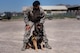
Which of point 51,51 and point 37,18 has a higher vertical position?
point 37,18

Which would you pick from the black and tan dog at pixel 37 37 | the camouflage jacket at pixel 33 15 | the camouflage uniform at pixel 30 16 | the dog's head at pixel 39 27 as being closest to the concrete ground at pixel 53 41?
the black and tan dog at pixel 37 37

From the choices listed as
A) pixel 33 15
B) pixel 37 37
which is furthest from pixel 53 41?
pixel 33 15

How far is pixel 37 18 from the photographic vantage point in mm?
12266

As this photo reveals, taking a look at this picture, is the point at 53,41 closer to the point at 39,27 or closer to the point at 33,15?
the point at 39,27

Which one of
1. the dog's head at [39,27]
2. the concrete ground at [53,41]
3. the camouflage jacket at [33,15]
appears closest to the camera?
the concrete ground at [53,41]

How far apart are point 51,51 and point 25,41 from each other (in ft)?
4.08

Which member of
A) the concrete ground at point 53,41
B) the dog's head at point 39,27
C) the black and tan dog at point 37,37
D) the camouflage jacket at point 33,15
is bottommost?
the concrete ground at point 53,41

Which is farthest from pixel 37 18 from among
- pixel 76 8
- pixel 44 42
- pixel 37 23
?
pixel 76 8

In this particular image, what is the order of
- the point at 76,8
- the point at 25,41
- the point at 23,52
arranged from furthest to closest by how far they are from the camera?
the point at 76,8, the point at 25,41, the point at 23,52

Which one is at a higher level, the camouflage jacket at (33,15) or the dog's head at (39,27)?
the camouflage jacket at (33,15)

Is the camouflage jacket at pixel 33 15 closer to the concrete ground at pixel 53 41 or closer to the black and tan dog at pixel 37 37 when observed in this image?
the black and tan dog at pixel 37 37

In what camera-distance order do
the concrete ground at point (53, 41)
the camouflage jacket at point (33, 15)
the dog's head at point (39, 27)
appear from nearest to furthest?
the concrete ground at point (53, 41) → the dog's head at point (39, 27) → the camouflage jacket at point (33, 15)

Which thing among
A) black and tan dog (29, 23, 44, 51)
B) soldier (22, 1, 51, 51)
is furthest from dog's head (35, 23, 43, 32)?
soldier (22, 1, 51, 51)

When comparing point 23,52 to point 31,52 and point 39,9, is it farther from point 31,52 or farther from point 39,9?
point 39,9
